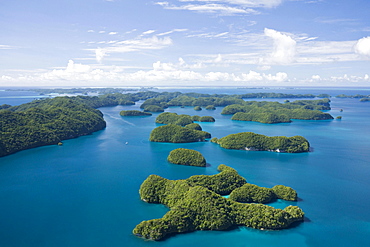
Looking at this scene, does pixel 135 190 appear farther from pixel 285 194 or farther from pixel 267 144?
pixel 267 144

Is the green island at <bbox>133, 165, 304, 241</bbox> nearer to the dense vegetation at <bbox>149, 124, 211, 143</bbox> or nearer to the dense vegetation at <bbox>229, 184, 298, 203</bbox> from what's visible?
the dense vegetation at <bbox>229, 184, 298, 203</bbox>

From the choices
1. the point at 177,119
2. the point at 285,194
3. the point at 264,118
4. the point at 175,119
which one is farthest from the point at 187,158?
the point at 264,118

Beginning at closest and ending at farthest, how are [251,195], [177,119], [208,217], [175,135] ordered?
1. [208,217]
2. [251,195]
3. [175,135]
4. [177,119]

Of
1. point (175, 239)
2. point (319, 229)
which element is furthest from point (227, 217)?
point (319, 229)

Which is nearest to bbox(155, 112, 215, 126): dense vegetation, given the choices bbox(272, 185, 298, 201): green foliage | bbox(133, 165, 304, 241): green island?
bbox(272, 185, 298, 201): green foliage

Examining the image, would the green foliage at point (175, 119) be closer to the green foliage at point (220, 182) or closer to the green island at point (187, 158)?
the green island at point (187, 158)

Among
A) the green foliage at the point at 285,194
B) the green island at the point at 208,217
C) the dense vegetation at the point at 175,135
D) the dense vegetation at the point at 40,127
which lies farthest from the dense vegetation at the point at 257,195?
the dense vegetation at the point at 40,127
